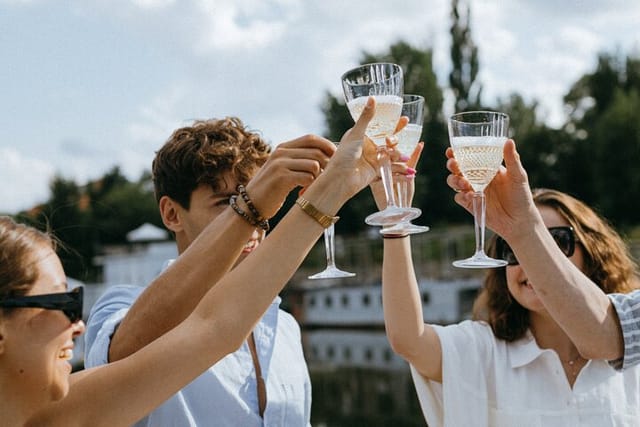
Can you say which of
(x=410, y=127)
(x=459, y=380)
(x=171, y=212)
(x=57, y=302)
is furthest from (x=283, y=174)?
(x=459, y=380)

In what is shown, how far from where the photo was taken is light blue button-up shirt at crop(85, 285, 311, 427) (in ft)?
7.10

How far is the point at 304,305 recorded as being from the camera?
111 feet

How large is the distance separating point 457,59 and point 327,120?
8.77m

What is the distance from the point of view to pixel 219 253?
185 cm

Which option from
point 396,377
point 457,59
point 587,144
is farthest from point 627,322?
point 457,59

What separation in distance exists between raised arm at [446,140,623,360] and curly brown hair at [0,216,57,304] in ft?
4.35

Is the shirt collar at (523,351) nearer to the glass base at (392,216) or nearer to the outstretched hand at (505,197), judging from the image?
the outstretched hand at (505,197)

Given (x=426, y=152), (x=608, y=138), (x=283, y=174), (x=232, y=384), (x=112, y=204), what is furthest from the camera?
(x=112, y=204)

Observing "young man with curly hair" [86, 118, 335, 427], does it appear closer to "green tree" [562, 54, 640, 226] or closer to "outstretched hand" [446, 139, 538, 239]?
"outstretched hand" [446, 139, 538, 239]

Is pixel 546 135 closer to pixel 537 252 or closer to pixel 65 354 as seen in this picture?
pixel 537 252

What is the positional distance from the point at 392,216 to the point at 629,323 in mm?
1162

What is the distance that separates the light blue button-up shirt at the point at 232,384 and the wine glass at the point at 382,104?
74 cm

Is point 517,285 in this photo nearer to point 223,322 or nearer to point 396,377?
point 223,322

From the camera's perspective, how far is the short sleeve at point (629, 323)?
2.52 metres
